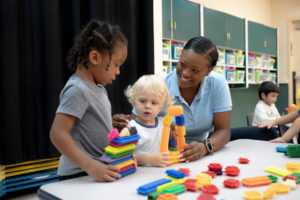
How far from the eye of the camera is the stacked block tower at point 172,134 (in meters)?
1.10

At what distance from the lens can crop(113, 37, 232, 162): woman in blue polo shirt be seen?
137cm

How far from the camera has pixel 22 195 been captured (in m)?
2.27

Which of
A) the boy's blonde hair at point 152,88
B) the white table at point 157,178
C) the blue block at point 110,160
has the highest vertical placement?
the boy's blonde hair at point 152,88

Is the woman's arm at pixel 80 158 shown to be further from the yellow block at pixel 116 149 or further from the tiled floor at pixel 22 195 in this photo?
the tiled floor at pixel 22 195

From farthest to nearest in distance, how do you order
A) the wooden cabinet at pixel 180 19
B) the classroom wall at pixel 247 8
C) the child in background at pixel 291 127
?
the classroom wall at pixel 247 8 < the wooden cabinet at pixel 180 19 < the child in background at pixel 291 127

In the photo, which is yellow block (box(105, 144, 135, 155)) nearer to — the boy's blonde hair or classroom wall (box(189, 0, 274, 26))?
the boy's blonde hair

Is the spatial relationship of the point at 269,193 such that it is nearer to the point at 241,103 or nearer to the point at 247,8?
the point at 241,103

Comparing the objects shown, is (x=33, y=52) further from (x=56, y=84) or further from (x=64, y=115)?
(x=64, y=115)

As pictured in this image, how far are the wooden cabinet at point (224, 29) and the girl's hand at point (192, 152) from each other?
3.25 meters

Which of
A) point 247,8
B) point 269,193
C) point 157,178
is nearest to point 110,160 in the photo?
point 157,178

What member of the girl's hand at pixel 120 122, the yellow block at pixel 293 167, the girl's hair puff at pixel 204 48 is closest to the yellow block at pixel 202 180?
the yellow block at pixel 293 167

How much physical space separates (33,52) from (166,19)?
1.81 m

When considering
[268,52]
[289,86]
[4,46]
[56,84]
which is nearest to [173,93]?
[56,84]

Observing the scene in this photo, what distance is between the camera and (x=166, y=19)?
11.1ft
